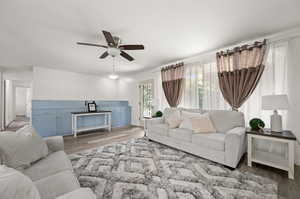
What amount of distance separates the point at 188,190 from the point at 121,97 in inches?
217

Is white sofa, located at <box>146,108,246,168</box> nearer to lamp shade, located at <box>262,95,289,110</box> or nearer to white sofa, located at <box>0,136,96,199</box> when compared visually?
lamp shade, located at <box>262,95,289,110</box>

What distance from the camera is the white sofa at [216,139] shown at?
7.09ft

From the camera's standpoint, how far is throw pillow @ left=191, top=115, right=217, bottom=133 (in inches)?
107

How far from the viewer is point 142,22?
2080mm

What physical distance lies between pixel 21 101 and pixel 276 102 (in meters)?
13.2

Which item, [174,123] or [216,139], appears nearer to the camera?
[216,139]

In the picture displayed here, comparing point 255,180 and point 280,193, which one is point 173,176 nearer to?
point 255,180

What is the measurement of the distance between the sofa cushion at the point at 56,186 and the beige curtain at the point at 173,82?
137 inches

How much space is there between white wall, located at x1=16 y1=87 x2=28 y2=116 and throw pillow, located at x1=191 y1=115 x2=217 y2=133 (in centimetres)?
1174

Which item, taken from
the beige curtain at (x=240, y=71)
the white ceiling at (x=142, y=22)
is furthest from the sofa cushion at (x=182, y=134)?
the white ceiling at (x=142, y=22)

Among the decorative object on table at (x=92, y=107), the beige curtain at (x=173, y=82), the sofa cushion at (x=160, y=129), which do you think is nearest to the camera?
the sofa cushion at (x=160, y=129)

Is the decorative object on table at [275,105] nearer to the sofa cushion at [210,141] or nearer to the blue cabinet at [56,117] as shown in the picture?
the sofa cushion at [210,141]

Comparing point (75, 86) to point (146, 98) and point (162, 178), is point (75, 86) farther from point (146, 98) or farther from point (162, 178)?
point (162, 178)

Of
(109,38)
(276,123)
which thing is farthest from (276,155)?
(109,38)
